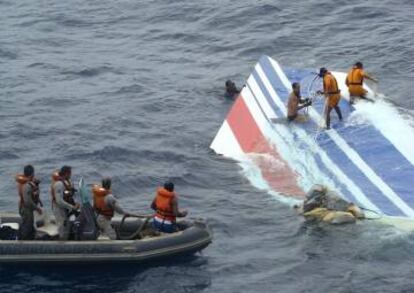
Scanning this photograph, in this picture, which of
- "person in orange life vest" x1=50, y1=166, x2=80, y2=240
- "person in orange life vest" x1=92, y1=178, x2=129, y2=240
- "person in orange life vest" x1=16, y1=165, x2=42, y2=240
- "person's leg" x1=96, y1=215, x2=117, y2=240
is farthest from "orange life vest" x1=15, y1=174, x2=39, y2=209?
"person's leg" x1=96, y1=215, x2=117, y2=240

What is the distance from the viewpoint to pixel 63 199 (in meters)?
20.3

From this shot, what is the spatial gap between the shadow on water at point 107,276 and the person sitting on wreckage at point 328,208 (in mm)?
3265

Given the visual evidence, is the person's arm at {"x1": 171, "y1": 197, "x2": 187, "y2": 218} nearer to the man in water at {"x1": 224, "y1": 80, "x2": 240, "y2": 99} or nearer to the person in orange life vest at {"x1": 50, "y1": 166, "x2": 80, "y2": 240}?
the person in orange life vest at {"x1": 50, "y1": 166, "x2": 80, "y2": 240}

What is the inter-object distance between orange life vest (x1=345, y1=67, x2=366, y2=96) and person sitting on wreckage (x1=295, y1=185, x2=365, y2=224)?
21.6ft

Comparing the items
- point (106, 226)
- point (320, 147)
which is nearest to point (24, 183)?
point (106, 226)

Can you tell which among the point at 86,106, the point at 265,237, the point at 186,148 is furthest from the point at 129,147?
the point at 265,237

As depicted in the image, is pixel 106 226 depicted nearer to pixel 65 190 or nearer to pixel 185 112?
pixel 65 190

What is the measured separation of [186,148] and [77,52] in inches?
490

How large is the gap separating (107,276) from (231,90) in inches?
540

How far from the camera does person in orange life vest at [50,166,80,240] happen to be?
20.2m

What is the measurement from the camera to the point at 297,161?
26.2 m

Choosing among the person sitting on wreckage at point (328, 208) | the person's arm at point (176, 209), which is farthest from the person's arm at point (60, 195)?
the person sitting on wreckage at point (328, 208)

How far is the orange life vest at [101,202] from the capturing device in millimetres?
20219

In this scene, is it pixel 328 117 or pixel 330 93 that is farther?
pixel 328 117
